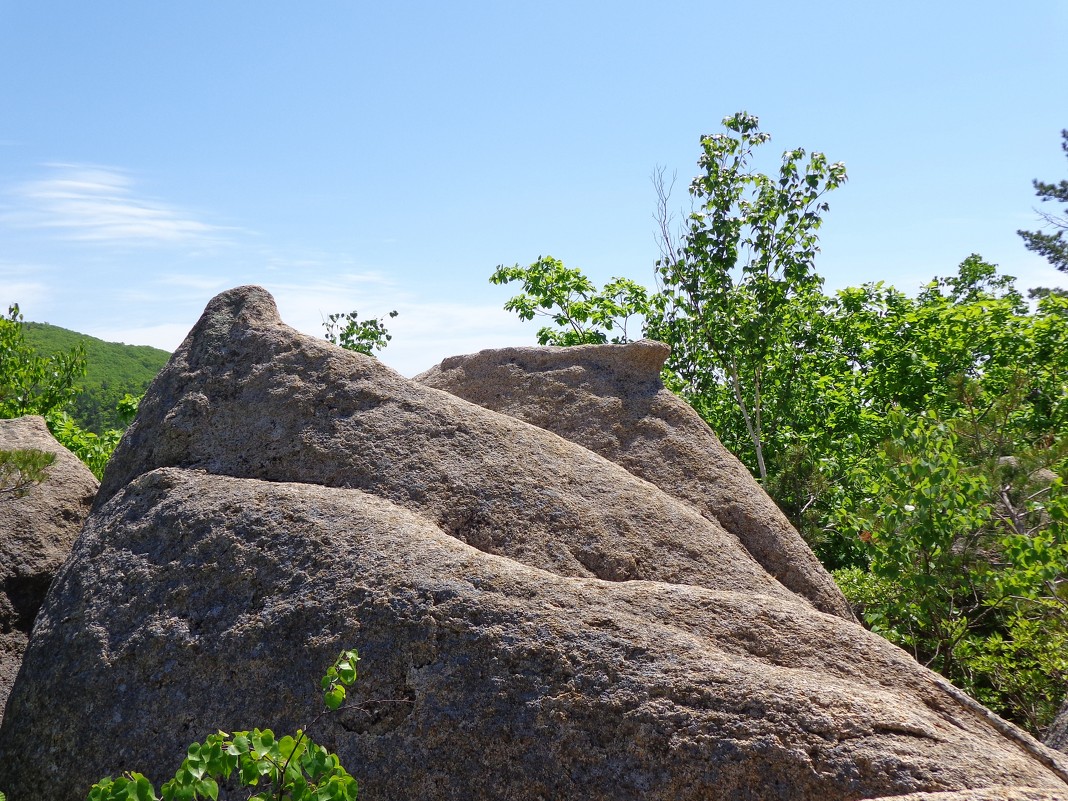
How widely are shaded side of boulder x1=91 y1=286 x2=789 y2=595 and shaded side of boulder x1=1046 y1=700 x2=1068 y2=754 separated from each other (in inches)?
63.4

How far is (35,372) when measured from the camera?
21562 millimetres

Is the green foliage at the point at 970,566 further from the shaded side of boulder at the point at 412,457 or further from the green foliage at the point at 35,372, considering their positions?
the green foliage at the point at 35,372

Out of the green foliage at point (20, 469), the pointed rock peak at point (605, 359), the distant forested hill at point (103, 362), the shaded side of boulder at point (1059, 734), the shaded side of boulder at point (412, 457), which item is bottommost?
the shaded side of boulder at point (1059, 734)

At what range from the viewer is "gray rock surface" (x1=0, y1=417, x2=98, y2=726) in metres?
6.15

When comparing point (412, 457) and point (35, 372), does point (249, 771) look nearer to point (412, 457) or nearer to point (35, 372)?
point (412, 457)

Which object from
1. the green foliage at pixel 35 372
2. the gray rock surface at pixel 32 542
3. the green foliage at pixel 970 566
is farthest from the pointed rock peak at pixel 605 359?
the green foliage at pixel 35 372

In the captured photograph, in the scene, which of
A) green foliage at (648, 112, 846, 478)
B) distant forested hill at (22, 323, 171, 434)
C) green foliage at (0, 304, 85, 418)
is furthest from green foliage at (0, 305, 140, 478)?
distant forested hill at (22, 323, 171, 434)

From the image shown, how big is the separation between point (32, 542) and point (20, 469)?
57 cm

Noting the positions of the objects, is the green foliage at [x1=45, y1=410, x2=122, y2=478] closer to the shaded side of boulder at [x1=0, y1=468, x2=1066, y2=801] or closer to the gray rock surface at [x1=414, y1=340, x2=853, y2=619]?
the gray rock surface at [x1=414, y1=340, x2=853, y2=619]

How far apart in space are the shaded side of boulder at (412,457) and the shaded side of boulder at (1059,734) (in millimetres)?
1611

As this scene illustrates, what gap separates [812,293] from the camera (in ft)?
64.1

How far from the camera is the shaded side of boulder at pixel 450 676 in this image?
3.75 m

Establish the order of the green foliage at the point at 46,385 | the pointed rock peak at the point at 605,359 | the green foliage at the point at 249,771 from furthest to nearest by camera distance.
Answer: the green foliage at the point at 46,385 → the pointed rock peak at the point at 605,359 → the green foliage at the point at 249,771

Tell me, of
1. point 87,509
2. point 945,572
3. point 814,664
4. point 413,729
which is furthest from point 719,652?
point 87,509
